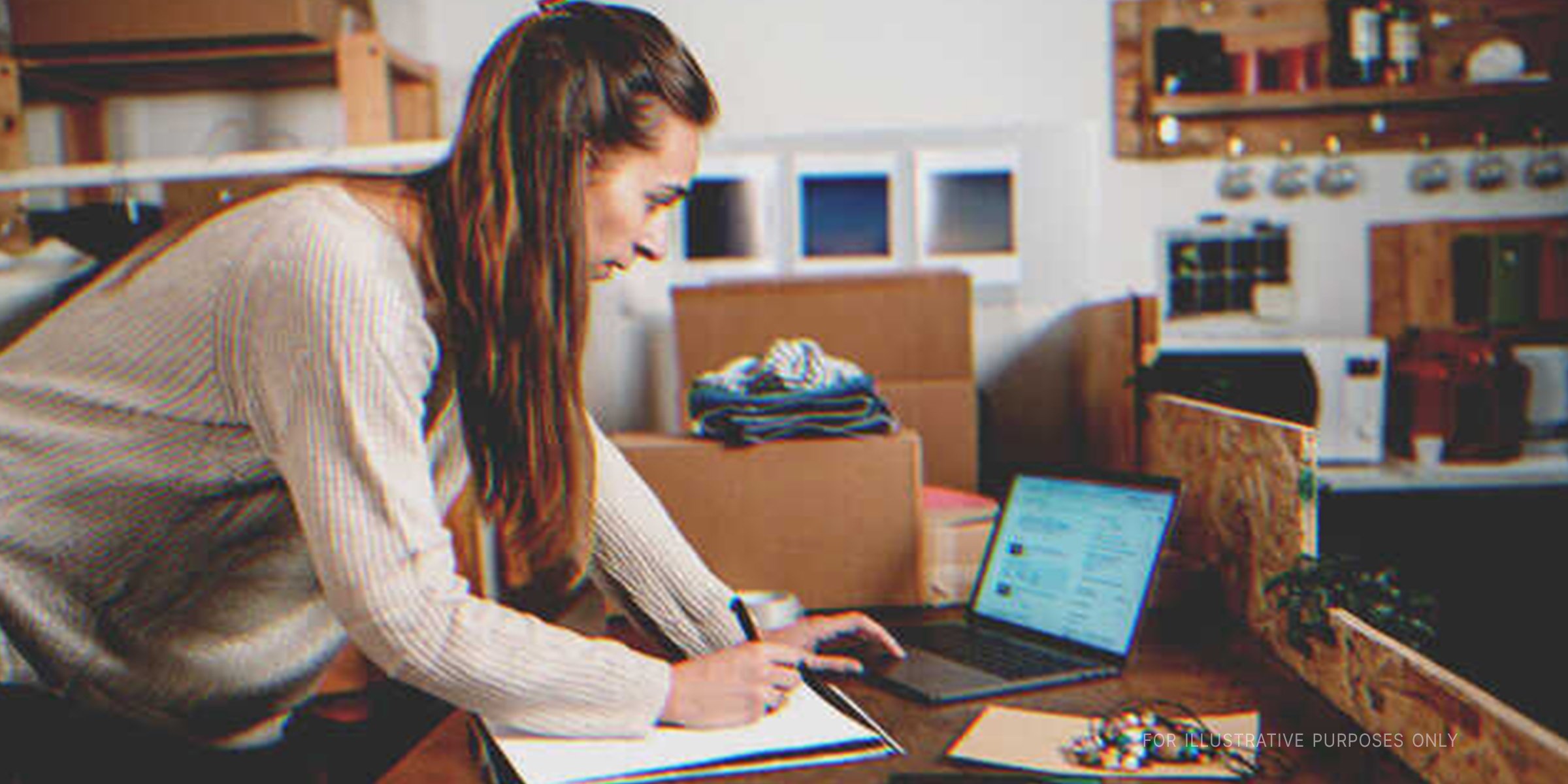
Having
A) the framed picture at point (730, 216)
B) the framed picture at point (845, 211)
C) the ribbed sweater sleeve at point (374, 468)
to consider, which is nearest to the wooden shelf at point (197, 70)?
the framed picture at point (730, 216)

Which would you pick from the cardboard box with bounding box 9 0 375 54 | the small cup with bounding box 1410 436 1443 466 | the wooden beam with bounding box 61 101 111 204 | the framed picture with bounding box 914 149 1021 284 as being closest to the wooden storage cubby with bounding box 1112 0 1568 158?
the small cup with bounding box 1410 436 1443 466

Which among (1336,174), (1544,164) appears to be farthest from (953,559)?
(1544,164)

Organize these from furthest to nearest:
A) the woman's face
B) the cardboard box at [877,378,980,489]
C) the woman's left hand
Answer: the cardboard box at [877,378,980,489] < the woman's left hand < the woman's face

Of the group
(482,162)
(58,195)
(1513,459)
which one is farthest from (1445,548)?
(58,195)

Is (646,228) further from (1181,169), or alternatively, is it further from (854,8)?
(1181,169)

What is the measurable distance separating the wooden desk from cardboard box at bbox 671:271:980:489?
642mm

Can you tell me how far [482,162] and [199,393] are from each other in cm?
27

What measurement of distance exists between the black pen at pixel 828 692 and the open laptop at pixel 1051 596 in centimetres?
6

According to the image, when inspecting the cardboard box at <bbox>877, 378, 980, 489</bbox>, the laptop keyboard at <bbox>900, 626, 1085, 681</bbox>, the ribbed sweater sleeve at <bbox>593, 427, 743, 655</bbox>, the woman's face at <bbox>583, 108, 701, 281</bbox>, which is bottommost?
the laptop keyboard at <bbox>900, 626, 1085, 681</bbox>

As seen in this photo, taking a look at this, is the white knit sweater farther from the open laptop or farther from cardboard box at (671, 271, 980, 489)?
cardboard box at (671, 271, 980, 489)

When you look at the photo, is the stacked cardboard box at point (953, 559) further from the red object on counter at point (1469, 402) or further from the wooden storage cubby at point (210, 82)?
the red object on counter at point (1469, 402)

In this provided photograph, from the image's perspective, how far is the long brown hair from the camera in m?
0.80

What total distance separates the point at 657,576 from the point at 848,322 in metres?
0.69

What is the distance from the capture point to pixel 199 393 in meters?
0.78
